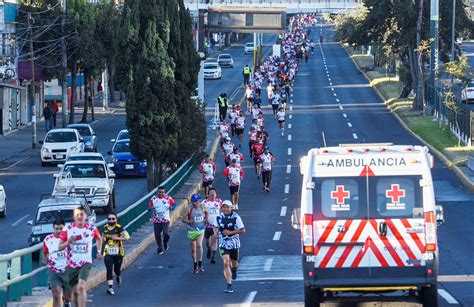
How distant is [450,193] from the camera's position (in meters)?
40.5

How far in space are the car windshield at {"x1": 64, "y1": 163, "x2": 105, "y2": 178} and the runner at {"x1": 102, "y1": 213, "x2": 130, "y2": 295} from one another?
1629 cm

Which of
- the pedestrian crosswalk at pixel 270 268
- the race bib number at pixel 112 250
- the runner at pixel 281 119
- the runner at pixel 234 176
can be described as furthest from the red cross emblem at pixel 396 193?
the runner at pixel 281 119

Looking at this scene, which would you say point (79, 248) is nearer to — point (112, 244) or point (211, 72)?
point (112, 244)

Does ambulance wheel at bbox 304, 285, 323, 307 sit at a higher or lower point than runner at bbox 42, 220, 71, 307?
lower

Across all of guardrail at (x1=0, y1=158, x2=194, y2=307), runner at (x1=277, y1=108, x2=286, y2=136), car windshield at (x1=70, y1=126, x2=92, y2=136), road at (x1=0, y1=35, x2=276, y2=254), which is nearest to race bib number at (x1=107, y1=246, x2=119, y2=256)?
guardrail at (x1=0, y1=158, x2=194, y2=307)

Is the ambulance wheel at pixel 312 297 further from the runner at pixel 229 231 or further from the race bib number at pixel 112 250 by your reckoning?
the race bib number at pixel 112 250

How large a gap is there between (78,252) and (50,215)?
45.2 feet

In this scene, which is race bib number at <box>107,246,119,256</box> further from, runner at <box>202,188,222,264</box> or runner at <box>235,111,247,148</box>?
runner at <box>235,111,247,148</box>

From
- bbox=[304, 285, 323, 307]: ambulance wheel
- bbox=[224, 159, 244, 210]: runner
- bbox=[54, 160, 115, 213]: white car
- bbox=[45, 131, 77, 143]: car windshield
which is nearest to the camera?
bbox=[304, 285, 323, 307]: ambulance wheel

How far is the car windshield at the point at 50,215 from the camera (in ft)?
101

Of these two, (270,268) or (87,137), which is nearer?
(270,268)

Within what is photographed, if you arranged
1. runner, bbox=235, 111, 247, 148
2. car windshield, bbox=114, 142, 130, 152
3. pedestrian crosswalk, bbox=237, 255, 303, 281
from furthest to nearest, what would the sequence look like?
runner, bbox=235, 111, 247, 148 < car windshield, bbox=114, 142, 130, 152 < pedestrian crosswalk, bbox=237, 255, 303, 281

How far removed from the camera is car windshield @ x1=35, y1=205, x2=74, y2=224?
3078 cm

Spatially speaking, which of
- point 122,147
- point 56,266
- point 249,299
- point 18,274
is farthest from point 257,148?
point 56,266
